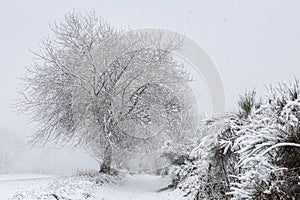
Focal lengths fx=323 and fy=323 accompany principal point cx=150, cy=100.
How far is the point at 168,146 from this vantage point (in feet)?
59.8

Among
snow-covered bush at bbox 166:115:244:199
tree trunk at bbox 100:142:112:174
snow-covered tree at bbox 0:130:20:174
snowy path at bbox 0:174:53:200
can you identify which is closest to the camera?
snow-covered bush at bbox 166:115:244:199

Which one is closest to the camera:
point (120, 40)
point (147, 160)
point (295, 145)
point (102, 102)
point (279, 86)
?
point (295, 145)

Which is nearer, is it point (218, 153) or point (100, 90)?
point (218, 153)

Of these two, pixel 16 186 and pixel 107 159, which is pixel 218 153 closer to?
pixel 16 186

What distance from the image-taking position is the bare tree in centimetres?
1625

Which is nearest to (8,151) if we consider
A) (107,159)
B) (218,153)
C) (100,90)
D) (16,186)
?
(107,159)

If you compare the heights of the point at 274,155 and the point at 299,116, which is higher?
the point at 299,116

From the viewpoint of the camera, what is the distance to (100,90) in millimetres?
16391

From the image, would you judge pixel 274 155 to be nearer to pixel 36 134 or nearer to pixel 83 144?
pixel 83 144

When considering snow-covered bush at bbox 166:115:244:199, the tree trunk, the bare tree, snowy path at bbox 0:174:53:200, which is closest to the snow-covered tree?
the tree trunk

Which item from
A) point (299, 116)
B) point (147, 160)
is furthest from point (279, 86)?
point (147, 160)

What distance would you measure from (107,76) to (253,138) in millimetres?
13089

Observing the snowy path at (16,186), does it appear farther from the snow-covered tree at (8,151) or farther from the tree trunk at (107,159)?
the snow-covered tree at (8,151)

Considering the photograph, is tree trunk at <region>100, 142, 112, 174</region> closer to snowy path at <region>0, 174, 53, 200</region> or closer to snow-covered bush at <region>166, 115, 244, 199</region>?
snowy path at <region>0, 174, 53, 200</region>
